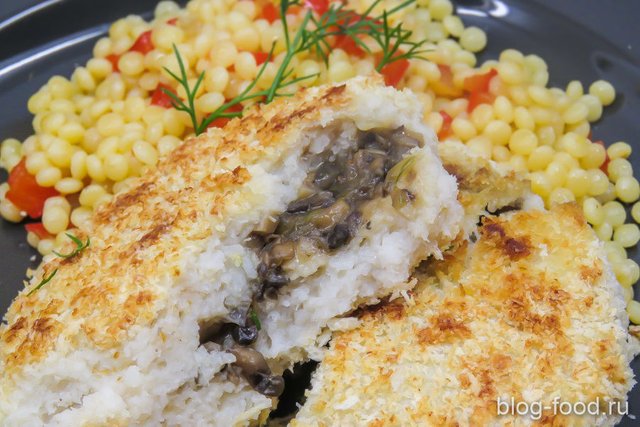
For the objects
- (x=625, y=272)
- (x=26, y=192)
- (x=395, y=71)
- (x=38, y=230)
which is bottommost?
(x=38, y=230)

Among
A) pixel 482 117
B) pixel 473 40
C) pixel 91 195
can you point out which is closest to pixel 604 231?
pixel 482 117

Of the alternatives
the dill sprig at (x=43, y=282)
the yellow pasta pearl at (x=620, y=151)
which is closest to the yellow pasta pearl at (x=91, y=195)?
the dill sprig at (x=43, y=282)

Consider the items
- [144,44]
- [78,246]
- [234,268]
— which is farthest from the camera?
[144,44]

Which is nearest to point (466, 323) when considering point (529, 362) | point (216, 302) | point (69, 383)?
point (529, 362)

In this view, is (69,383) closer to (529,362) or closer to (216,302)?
(216,302)

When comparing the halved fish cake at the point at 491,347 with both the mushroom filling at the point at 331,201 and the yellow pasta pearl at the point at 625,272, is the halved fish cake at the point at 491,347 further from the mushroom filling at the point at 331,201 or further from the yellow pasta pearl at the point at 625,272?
the yellow pasta pearl at the point at 625,272

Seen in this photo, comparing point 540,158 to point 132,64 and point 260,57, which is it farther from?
point 132,64
